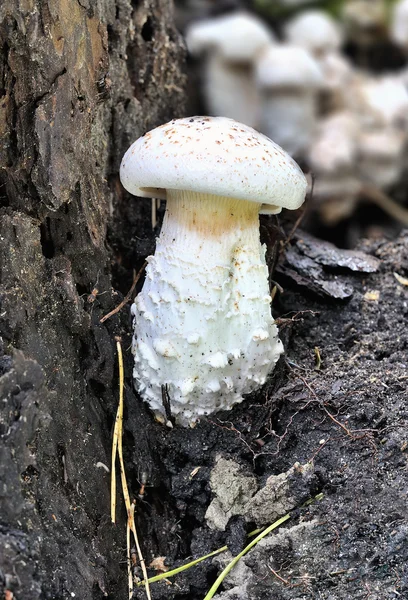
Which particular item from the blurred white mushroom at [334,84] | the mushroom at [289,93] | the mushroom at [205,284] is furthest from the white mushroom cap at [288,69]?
the mushroom at [205,284]

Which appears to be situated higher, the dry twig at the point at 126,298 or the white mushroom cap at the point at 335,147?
the dry twig at the point at 126,298

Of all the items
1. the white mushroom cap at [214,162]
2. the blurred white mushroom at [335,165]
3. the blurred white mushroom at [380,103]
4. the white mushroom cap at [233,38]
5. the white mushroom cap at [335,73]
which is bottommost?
the blurred white mushroom at [335,165]

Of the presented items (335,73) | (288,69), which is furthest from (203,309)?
(335,73)

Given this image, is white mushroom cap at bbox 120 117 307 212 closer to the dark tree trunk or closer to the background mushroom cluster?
the dark tree trunk

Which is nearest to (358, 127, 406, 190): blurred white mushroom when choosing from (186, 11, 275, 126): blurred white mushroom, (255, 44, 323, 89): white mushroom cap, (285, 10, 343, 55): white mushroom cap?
(255, 44, 323, 89): white mushroom cap

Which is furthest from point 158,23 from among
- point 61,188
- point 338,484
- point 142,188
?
point 338,484

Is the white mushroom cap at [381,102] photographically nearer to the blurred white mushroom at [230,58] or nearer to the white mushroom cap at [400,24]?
the white mushroom cap at [400,24]

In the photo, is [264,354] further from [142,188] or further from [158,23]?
[158,23]
